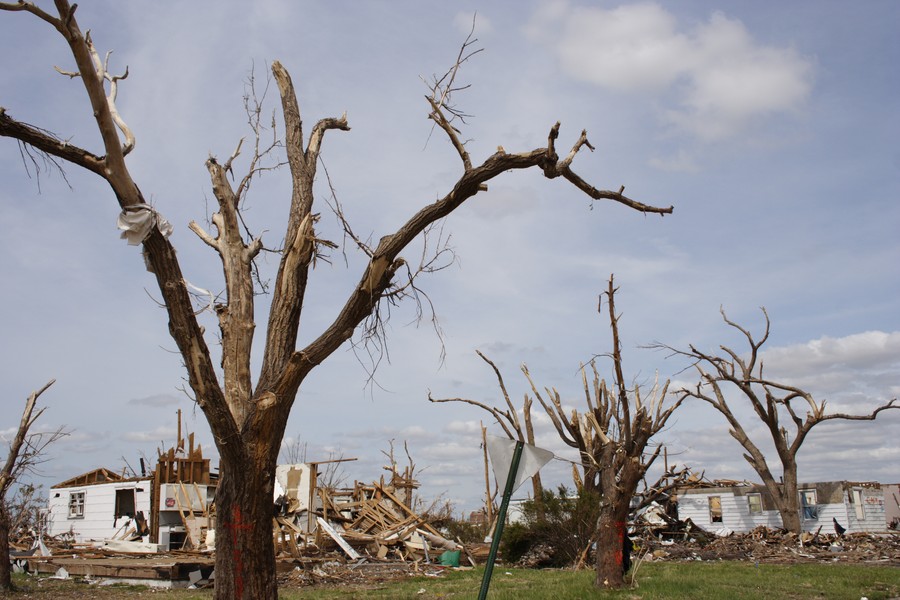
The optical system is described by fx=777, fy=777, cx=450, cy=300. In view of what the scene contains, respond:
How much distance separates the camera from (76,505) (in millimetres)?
30562

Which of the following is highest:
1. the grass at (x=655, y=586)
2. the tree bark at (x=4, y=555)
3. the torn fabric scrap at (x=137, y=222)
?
the torn fabric scrap at (x=137, y=222)

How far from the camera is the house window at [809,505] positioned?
29.4 meters

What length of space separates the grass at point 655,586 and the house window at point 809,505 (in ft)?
41.7

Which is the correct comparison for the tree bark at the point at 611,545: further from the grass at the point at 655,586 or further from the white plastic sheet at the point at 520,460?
the white plastic sheet at the point at 520,460

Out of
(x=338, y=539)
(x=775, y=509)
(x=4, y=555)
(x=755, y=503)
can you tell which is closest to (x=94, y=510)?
(x=338, y=539)

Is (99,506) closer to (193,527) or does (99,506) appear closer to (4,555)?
(193,527)

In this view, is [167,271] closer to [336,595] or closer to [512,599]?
[512,599]

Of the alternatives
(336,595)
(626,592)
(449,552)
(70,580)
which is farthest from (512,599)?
(70,580)

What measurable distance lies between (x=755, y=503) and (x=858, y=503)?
145 inches

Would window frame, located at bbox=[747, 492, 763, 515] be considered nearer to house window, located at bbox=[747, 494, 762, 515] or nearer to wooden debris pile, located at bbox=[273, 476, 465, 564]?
house window, located at bbox=[747, 494, 762, 515]

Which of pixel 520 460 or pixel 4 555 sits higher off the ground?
pixel 520 460

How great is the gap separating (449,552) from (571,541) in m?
3.63

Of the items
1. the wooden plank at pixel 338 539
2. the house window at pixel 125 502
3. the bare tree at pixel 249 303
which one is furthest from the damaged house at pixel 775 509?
the bare tree at pixel 249 303

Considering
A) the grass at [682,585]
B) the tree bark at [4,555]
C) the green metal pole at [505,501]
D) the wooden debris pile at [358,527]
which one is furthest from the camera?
the wooden debris pile at [358,527]
